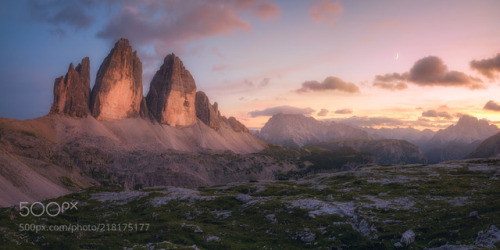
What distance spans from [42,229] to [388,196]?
61294mm

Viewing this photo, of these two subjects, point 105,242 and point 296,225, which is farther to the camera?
point 296,225

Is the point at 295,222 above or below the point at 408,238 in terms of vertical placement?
below

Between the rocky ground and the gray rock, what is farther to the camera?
the rocky ground

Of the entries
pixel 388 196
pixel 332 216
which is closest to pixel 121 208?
pixel 332 216

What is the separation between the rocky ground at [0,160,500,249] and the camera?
3409cm

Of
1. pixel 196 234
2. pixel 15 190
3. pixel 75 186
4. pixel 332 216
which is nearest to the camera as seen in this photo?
pixel 196 234

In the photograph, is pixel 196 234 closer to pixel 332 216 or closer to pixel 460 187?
pixel 332 216

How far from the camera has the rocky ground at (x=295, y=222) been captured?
112 feet

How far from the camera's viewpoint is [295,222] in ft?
149

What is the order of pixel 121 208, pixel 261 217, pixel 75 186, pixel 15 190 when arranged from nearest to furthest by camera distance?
pixel 261 217
pixel 121 208
pixel 15 190
pixel 75 186

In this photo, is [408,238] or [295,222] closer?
[408,238]

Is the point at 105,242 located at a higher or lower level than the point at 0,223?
lower

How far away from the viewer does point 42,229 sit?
4369 cm

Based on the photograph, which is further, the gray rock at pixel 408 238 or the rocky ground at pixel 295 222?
the rocky ground at pixel 295 222
